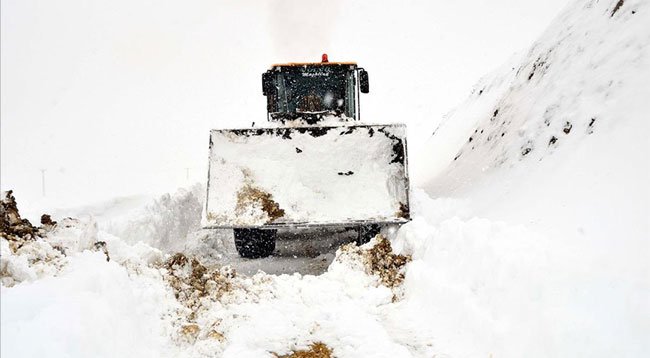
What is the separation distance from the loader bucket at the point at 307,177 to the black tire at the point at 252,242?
63 centimetres

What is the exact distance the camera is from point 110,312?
3357 millimetres

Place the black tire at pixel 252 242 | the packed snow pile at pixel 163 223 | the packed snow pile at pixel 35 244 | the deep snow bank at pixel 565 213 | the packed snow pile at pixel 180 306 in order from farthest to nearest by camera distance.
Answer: the black tire at pixel 252 242, the packed snow pile at pixel 163 223, the packed snow pile at pixel 35 244, the deep snow bank at pixel 565 213, the packed snow pile at pixel 180 306

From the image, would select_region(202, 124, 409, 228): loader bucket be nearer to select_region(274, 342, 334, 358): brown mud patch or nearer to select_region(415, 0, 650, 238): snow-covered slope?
select_region(415, 0, 650, 238): snow-covered slope

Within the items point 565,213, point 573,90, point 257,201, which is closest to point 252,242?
point 257,201

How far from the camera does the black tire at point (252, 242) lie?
6832 mm

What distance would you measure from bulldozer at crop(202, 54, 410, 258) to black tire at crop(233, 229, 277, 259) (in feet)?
0.04

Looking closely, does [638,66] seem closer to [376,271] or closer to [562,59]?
[562,59]

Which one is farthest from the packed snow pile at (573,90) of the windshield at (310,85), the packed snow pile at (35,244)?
the packed snow pile at (35,244)

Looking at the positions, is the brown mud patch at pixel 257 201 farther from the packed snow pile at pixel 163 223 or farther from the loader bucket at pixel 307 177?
the packed snow pile at pixel 163 223

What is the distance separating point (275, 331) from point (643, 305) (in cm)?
231

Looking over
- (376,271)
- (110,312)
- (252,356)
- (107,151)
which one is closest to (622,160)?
(376,271)

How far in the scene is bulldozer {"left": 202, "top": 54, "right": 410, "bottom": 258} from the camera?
20.4ft

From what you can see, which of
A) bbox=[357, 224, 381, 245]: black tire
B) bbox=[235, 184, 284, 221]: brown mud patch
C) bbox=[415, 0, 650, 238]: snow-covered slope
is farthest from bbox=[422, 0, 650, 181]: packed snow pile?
bbox=[235, 184, 284, 221]: brown mud patch

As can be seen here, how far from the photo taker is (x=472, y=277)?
403 centimetres
